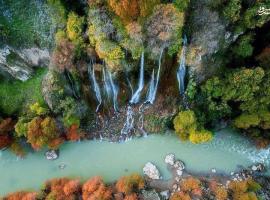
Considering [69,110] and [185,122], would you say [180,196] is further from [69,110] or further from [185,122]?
[69,110]

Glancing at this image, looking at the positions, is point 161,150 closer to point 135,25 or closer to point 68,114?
point 68,114

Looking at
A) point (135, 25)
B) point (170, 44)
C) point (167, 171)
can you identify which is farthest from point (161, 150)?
point (135, 25)

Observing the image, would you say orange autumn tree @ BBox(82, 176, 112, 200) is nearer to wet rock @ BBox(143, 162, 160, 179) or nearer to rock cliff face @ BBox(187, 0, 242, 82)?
wet rock @ BBox(143, 162, 160, 179)

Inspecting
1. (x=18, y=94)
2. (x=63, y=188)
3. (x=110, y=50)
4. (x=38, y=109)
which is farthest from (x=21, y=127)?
(x=110, y=50)

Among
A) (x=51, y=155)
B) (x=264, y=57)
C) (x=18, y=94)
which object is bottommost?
(x=51, y=155)

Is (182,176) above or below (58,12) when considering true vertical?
below

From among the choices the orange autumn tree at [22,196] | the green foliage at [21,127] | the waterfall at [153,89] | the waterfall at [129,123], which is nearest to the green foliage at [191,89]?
the waterfall at [153,89]
